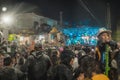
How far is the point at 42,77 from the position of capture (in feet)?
35.7

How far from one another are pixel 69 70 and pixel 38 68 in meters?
2.41

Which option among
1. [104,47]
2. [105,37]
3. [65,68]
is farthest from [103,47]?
[65,68]

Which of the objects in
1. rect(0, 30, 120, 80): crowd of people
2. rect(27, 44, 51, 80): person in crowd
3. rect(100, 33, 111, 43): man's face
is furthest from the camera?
rect(27, 44, 51, 80): person in crowd

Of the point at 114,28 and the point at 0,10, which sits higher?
the point at 0,10

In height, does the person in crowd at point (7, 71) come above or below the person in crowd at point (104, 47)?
below

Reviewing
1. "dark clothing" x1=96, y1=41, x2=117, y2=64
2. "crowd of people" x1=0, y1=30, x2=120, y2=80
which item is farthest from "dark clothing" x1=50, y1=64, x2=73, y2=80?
"dark clothing" x1=96, y1=41, x2=117, y2=64

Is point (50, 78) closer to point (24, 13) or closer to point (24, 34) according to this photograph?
point (24, 34)

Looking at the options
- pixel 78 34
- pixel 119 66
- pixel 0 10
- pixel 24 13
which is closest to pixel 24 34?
pixel 0 10

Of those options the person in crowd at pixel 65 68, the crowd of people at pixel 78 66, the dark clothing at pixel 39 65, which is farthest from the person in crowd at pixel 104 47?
the dark clothing at pixel 39 65

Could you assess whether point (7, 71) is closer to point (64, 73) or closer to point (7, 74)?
point (7, 74)

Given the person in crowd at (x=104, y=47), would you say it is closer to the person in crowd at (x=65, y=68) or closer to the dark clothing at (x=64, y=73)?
the person in crowd at (x=65, y=68)

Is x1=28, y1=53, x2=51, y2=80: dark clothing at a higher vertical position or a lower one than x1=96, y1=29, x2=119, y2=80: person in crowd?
lower

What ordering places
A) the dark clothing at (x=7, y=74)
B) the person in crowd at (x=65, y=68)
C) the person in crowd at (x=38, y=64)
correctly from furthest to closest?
the person in crowd at (x=38, y=64)
the person in crowd at (x=65, y=68)
the dark clothing at (x=7, y=74)

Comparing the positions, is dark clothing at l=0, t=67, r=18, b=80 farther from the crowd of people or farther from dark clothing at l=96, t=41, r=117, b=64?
dark clothing at l=96, t=41, r=117, b=64
